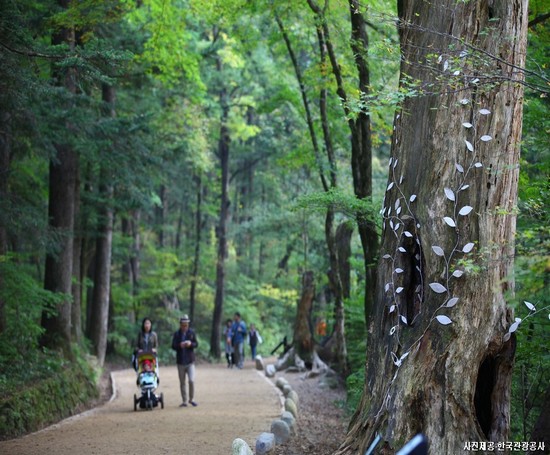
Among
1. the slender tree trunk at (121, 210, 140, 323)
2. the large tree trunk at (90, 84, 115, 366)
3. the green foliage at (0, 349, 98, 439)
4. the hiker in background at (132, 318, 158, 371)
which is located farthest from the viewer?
the slender tree trunk at (121, 210, 140, 323)

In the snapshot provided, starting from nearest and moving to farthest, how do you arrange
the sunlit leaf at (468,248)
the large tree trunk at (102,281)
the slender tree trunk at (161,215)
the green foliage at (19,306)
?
the sunlit leaf at (468,248)
the green foliage at (19,306)
the large tree trunk at (102,281)
the slender tree trunk at (161,215)

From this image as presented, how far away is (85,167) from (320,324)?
11852mm

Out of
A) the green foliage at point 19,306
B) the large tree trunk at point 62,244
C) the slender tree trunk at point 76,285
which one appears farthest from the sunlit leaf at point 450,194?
the slender tree trunk at point 76,285

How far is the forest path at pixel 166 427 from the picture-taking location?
932 centimetres

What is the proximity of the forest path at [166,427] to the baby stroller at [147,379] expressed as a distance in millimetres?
187

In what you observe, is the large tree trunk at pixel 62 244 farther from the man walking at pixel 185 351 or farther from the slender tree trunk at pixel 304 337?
the slender tree trunk at pixel 304 337

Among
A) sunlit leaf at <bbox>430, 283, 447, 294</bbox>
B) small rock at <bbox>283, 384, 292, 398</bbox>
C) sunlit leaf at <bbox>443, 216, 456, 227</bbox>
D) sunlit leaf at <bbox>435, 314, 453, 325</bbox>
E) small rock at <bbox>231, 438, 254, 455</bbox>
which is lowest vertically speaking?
small rock at <bbox>283, 384, 292, 398</bbox>

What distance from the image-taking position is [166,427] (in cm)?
1140

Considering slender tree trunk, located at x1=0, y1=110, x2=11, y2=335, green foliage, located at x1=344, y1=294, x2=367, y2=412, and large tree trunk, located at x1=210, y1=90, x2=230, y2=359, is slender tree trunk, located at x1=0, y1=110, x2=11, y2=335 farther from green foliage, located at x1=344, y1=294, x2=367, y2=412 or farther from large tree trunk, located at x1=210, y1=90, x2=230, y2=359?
large tree trunk, located at x1=210, y1=90, x2=230, y2=359

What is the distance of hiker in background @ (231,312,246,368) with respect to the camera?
1038 inches

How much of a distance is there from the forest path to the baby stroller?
19 centimetres

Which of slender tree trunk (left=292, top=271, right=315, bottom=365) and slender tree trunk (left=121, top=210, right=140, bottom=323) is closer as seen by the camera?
slender tree trunk (left=292, top=271, right=315, bottom=365)

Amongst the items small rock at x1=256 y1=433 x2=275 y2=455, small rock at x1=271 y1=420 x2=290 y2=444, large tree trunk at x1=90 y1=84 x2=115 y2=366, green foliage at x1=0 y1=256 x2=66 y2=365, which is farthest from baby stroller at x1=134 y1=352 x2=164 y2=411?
large tree trunk at x1=90 y1=84 x2=115 y2=366

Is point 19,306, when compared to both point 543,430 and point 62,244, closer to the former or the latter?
point 62,244
